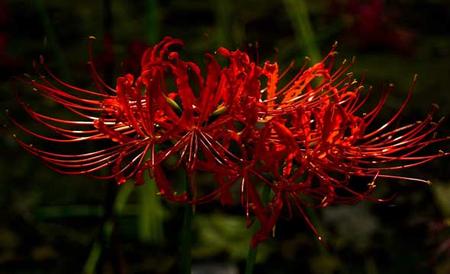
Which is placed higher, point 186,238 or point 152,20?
point 152,20

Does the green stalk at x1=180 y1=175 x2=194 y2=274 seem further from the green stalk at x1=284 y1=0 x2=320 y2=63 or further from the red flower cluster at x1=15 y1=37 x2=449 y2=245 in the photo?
the green stalk at x1=284 y1=0 x2=320 y2=63

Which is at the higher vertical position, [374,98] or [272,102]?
[272,102]

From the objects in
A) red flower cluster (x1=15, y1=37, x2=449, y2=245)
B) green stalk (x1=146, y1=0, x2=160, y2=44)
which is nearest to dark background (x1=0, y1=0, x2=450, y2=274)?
green stalk (x1=146, y1=0, x2=160, y2=44)

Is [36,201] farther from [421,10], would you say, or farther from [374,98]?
[421,10]

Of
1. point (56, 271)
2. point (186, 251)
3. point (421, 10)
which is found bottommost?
point (421, 10)

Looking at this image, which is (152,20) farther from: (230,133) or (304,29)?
(230,133)

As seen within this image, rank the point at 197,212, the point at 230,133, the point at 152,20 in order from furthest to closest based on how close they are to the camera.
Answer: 1. the point at 197,212
2. the point at 152,20
3. the point at 230,133

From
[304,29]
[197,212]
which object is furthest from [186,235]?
[197,212]

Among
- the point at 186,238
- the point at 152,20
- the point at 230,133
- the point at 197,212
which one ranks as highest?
the point at 152,20

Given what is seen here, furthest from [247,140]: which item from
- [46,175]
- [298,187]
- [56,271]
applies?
[46,175]
